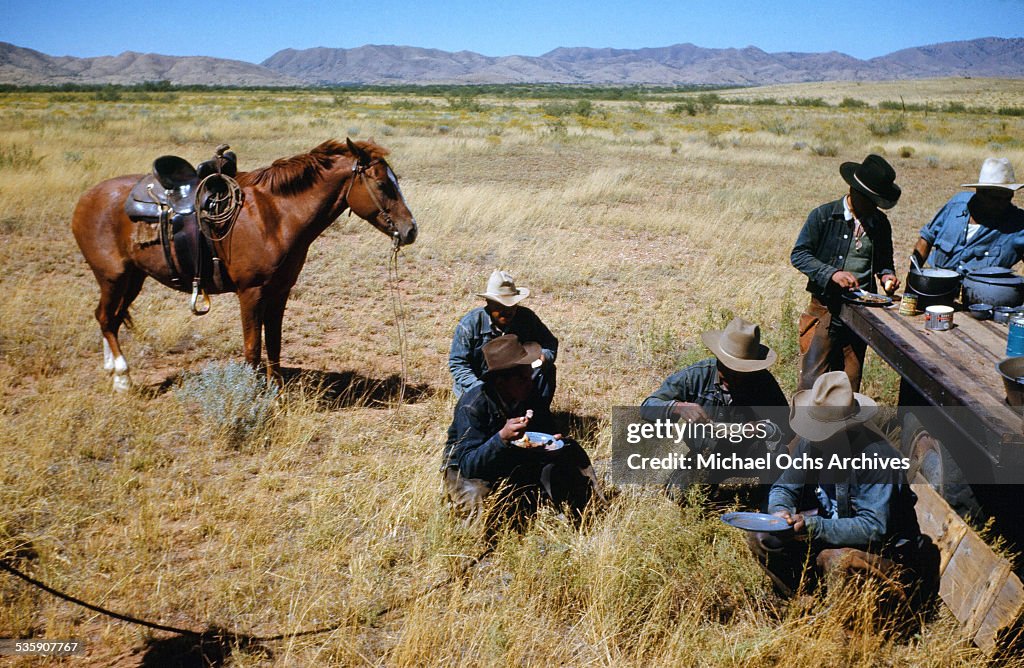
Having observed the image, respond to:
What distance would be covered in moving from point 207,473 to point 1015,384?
4.66 m

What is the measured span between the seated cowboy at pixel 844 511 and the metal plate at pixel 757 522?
0.14ft

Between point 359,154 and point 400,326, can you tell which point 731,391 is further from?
point 400,326

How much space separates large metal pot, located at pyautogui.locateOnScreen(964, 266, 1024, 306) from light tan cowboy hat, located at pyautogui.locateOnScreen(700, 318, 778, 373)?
164cm

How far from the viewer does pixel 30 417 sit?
5258mm

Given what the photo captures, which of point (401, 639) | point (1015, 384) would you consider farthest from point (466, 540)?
point (1015, 384)

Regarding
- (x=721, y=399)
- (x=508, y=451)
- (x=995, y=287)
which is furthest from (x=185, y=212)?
(x=995, y=287)

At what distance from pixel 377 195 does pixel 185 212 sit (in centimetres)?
163

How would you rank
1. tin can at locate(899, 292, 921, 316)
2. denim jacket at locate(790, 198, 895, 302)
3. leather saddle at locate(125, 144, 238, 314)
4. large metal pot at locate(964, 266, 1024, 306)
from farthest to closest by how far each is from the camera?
leather saddle at locate(125, 144, 238, 314)
denim jacket at locate(790, 198, 895, 302)
tin can at locate(899, 292, 921, 316)
large metal pot at locate(964, 266, 1024, 306)

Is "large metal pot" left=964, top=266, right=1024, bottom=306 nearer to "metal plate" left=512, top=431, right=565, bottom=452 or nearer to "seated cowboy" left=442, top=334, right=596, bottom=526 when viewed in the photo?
"seated cowboy" left=442, top=334, right=596, bottom=526

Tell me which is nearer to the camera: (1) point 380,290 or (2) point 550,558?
(2) point 550,558

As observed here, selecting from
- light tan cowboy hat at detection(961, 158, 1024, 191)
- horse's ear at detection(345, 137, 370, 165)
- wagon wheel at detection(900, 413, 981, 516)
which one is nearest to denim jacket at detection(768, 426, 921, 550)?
wagon wheel at detection(900, 413, 981, 516)

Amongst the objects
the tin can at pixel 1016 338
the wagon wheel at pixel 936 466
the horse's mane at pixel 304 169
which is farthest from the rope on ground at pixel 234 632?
the horse's mane at pixel 304 169

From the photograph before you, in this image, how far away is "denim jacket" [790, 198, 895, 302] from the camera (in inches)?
195

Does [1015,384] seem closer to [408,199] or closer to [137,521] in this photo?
[137,521]
